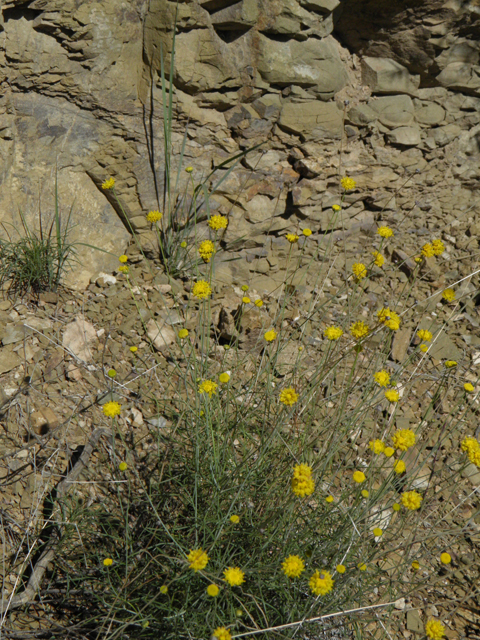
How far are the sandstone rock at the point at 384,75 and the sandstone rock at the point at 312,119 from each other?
35 centimetres

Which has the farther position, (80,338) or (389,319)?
(80,338)

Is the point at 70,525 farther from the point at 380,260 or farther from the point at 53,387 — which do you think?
the point at 380,260

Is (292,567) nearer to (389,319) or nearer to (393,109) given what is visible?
(389,319)

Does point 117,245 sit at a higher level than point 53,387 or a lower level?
higher

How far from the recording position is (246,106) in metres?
3.17

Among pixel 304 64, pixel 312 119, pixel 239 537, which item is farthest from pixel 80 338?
pixel 304 64

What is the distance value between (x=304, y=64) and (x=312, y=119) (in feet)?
1.06

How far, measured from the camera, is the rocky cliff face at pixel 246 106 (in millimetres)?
2771

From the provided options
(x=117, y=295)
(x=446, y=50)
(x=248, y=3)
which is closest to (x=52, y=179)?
(x=117, y=295)

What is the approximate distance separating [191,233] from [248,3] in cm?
134

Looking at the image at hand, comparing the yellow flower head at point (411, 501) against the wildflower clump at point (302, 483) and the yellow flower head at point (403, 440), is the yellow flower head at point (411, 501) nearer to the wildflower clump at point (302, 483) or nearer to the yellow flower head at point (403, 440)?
the yellow flower head at point (403, 440)

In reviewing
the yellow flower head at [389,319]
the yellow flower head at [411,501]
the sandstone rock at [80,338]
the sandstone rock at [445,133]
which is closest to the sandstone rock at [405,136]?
the sandstone rock at [445,133]

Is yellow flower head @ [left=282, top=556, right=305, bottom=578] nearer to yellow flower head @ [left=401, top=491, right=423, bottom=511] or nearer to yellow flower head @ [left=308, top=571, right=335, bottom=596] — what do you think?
yellow flower head @ [left=308, top=571, right=335, bottom=596]

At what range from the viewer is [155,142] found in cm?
304
